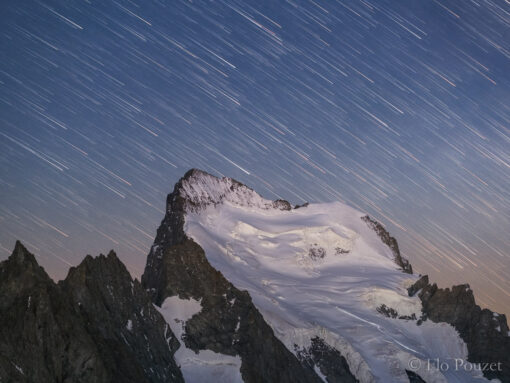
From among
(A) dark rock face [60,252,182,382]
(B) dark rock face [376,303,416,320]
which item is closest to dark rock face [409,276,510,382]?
(B) dark rock face [376,303,416,320]

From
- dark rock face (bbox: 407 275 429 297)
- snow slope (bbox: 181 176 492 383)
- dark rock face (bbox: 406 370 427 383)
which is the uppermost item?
dark rock face (bbox: 407 275 429 297)

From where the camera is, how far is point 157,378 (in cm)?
8469

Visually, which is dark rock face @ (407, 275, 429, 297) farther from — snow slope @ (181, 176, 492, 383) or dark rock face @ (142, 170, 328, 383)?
dark rock face @ (142, 170, 328, 383)

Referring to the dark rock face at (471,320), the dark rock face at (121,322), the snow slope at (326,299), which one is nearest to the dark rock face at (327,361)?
the snow slope at (326,299)

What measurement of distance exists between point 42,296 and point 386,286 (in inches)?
5268

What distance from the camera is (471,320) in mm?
176875

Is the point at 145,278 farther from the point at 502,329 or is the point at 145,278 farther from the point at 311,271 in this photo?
the point at 502,329

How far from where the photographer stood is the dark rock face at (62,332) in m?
57.2

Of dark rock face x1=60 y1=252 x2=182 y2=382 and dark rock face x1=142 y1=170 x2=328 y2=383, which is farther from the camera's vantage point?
dark rock face x1=142 y1=170 x2=328 y2=383

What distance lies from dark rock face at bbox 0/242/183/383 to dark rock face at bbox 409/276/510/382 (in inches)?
4137

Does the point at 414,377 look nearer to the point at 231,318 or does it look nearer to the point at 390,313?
the point at 390,313

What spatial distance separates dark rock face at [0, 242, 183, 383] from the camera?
5722 cm

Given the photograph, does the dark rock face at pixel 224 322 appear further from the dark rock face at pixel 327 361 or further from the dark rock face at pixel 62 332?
the dark rock face at pixel 62 332

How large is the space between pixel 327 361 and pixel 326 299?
33435 mm
